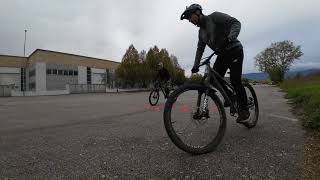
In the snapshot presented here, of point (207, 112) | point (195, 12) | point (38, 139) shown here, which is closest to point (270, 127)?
point (207, 112)

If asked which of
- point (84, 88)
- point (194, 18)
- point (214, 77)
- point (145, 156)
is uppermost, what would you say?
point (194, 18)

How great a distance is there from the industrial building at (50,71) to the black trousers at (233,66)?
6919 centimetres

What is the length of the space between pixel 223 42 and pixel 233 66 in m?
0.41

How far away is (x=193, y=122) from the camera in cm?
445

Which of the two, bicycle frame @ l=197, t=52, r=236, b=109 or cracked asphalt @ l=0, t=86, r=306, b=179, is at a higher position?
bicycle frame @ l=197, t=52, r=236, b=109

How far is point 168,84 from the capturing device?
14273 millimetres

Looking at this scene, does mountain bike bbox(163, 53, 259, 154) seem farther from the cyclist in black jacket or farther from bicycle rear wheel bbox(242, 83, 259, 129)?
bicycle rear wheel bbox(242, 83, 259, 129)

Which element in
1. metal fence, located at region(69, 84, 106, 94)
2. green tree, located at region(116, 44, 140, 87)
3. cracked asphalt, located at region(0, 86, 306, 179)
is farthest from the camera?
green tree, located at region(116, 44, 140, 87)

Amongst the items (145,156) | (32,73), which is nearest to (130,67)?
(32,73)

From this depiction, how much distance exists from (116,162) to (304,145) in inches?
92.4

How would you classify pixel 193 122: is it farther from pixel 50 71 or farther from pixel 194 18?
pixel 50 71

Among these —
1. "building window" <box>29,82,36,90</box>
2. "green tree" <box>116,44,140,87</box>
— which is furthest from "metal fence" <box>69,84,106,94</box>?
"building window" <box>29,82,36,90</box>

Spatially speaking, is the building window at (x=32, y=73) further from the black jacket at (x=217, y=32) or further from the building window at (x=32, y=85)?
the black jacket at (x=217, y=32)

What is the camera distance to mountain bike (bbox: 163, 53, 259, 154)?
4.00 meters
